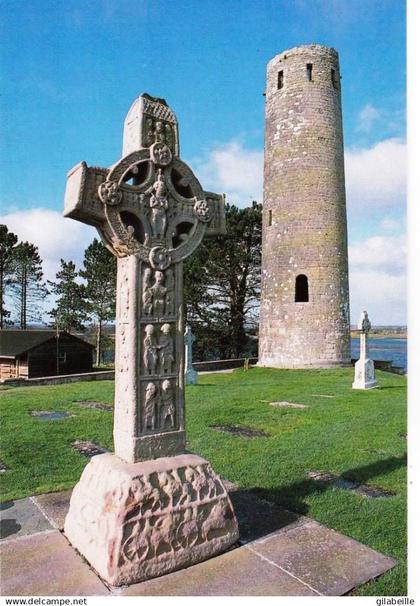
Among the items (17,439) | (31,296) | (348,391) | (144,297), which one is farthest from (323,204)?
(31,296)

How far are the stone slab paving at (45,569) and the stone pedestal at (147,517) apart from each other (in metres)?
0.09

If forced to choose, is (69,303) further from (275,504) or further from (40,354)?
(275,504)

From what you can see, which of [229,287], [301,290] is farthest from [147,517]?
[229,287]

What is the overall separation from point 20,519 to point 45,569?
100cm

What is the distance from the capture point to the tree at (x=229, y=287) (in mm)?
31828

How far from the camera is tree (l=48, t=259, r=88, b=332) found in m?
36.7

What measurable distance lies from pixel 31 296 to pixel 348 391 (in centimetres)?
2903

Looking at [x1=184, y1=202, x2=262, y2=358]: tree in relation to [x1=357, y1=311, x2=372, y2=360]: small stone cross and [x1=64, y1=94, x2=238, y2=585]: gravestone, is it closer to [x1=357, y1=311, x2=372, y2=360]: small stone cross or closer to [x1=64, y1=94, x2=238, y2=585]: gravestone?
[x1=357, y1=311, x2=372, y2=360]: small stone cross

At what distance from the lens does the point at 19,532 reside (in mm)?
3996

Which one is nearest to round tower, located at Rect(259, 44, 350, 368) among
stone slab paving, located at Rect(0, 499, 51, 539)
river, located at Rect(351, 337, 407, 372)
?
river, located at Rect(351, 337, 407, 372)

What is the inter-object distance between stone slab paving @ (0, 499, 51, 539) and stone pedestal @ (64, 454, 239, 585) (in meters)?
0.39

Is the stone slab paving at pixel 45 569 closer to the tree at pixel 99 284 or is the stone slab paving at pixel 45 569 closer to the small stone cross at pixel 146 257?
the small stone cross at pixel 146 257

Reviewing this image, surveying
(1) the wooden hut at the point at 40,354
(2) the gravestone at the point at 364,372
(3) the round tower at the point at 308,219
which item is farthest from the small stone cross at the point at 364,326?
(1) the wooden hut at the point at 40,354
